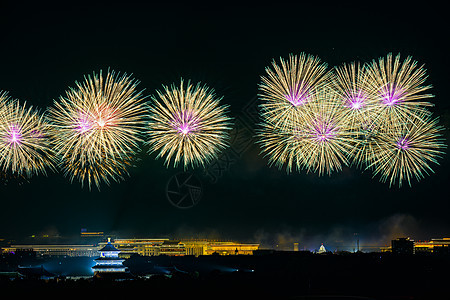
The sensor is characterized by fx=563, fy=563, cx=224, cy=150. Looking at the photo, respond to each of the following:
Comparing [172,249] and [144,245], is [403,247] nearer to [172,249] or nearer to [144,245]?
[172,249]

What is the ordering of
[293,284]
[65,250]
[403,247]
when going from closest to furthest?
[293,284] < [403,247] < [65,250]

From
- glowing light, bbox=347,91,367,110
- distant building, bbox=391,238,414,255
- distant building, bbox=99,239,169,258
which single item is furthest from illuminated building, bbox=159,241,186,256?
glowing light, bbox=347,91,367,110

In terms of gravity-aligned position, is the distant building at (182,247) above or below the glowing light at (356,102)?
below

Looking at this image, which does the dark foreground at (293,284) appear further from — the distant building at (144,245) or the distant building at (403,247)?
the distant building at (144,245)

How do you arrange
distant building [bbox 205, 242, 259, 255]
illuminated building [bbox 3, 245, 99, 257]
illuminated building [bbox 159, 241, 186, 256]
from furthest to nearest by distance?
illuminated building [bbox 3, 245, 99, 257]
distant building [bbox 205, 242, 259, 255]
illuminated building [bbox 159, 241, 186, 256]

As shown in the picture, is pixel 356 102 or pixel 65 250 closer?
pixel 356 102

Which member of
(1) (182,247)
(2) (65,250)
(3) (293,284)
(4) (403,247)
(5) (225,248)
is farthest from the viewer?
(2) (65,250)

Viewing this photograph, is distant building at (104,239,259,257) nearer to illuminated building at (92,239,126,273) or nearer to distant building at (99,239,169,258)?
distant building at (99,239,169,258)

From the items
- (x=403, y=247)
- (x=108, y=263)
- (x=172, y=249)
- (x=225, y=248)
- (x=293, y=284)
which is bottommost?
(x=293, y=284)

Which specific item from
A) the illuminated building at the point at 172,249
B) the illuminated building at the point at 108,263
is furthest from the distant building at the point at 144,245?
the illuminated building at the point at 108,263

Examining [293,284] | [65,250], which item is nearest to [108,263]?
[293,284]

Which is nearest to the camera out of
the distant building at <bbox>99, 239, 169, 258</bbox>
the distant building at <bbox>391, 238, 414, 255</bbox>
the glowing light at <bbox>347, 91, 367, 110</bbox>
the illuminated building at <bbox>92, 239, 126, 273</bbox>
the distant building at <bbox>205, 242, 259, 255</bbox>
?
the glowing light at <bbox>347, 91, 367, 110</bbox>
